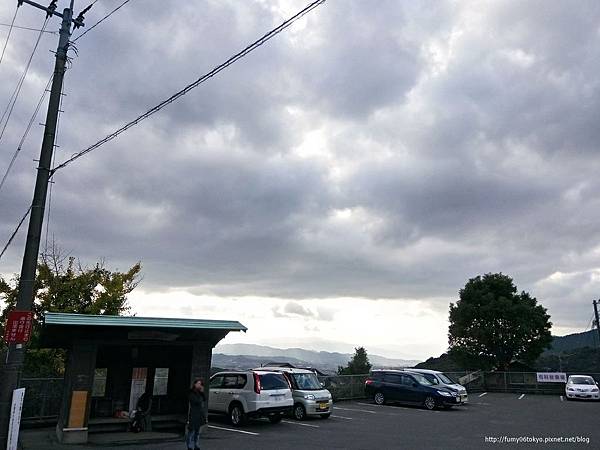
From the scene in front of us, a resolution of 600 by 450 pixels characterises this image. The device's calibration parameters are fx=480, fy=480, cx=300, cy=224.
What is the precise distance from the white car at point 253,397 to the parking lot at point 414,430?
1.39 ft

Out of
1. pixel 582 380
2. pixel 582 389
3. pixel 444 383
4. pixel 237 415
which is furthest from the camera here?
pixel 582 380

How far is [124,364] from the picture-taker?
1678 centimetres

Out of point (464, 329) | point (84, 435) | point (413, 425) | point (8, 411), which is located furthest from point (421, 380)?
point (464, 329)

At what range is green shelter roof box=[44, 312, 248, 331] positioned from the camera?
1197cm

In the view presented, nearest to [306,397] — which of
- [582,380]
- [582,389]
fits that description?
[582,389]

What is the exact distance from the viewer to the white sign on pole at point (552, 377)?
1253 inches

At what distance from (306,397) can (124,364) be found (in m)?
6.55

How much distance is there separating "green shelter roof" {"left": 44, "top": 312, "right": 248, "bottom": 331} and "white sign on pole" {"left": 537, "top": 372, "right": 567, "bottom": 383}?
26796mm

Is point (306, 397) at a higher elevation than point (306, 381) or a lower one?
lower

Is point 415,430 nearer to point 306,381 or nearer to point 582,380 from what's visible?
point 306,381

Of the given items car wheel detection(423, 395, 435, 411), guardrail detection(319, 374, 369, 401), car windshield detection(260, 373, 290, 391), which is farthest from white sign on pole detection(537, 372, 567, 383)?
car windshield detection(260, 373, 290, 391)

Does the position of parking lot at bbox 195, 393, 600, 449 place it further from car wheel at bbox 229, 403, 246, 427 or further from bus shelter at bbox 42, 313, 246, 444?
bus shelter at bbox 42, 313, 246, 444

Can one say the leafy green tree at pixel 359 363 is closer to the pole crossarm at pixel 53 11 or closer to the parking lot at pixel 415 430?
the parking lot at pixel 415 430

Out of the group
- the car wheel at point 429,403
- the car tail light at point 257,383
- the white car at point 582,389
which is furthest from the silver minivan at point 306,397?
the white car at point 582,389
